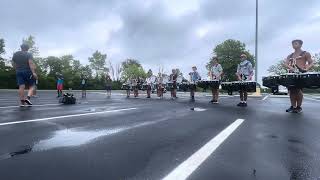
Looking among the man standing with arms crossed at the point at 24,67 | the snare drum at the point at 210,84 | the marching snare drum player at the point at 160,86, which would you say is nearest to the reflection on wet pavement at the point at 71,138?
the man standing with arms crossed at the point at 24,67

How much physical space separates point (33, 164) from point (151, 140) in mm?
1932

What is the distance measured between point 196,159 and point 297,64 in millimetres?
8405

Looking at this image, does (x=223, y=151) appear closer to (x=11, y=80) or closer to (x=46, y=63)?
(x=11, y=80)

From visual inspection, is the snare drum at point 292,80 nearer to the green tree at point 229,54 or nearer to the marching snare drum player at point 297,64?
the marching snare drum player at point 297,64

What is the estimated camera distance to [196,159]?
14.0ft

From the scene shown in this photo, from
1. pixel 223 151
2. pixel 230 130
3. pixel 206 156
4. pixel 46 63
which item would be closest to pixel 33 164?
pixel 206 156

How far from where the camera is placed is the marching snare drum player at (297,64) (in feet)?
38.3

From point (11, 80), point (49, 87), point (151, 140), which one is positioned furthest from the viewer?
point (49, 87)

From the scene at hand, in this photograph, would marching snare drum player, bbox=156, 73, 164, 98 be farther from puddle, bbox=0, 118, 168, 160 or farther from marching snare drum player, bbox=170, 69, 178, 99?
puddle, bbox=0, 118, 168, 160

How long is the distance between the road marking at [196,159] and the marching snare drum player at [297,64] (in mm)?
6205

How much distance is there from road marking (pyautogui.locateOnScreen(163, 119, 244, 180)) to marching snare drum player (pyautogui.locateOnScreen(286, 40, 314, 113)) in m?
6.20

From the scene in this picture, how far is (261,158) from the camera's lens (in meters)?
4.47

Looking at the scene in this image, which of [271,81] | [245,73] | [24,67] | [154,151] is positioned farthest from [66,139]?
[245,73]

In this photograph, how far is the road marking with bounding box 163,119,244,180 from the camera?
140 inches
